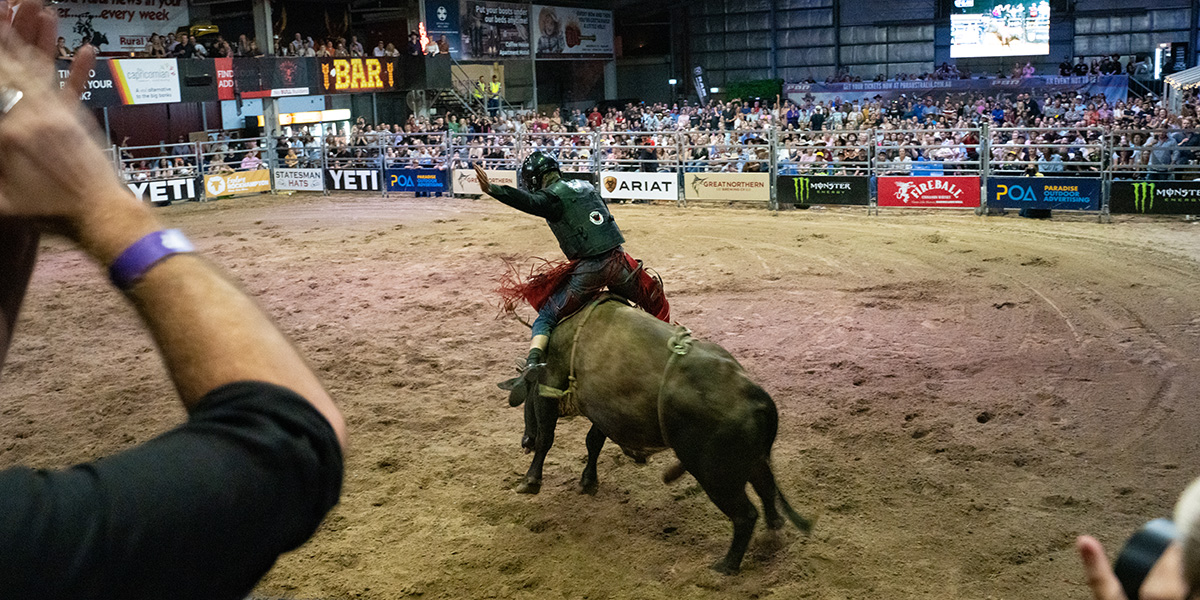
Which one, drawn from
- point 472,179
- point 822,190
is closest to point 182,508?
point 822,190

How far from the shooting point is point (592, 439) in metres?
6.62

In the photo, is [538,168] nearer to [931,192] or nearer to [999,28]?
[931,192]

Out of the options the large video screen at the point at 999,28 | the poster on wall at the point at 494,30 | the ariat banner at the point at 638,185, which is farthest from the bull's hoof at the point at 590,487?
the large video screen at the point at 999,28

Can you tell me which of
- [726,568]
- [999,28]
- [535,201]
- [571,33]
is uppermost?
[571,33]

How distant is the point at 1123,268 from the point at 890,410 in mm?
6529

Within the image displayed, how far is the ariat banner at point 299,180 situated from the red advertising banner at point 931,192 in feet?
44.3

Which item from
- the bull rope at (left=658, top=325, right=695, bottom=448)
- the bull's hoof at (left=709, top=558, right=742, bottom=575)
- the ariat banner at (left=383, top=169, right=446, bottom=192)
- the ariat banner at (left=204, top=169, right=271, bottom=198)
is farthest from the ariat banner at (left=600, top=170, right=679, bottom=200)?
the bull's hoof at (left=709, top=558, right=742, bottom=575)

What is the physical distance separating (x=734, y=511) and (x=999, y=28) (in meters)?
36.8

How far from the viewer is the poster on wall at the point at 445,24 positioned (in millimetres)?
33656

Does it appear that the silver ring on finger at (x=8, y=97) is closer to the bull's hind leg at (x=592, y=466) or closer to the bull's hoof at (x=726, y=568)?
the bull's hoof at (x=726, y=568)

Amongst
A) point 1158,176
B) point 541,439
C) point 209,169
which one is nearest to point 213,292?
point 541,439

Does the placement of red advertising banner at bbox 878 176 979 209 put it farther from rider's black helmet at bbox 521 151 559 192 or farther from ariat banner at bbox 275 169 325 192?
ariat banner at bbox 275 169 325 192

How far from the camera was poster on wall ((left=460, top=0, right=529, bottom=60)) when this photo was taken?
35.3m

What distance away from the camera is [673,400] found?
16.9 feet
